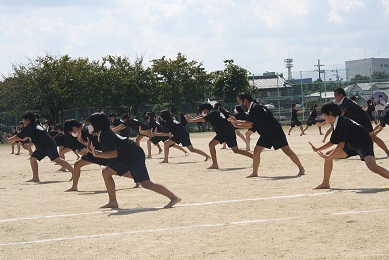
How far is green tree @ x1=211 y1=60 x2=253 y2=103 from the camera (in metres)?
50.9

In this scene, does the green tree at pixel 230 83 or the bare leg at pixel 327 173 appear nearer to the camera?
the bare leg at pixel 327 173

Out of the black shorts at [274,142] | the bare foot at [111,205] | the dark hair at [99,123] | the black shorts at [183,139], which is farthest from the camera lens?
the black shorts at [183,139]

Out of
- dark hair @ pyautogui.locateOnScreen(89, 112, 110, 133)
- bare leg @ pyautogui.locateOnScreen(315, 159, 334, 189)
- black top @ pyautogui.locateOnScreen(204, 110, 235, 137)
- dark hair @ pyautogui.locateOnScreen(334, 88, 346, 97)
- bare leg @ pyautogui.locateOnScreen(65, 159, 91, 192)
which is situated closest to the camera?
dark hair @ pyautogui.locateOnScreen(89, 112, 110, 133)

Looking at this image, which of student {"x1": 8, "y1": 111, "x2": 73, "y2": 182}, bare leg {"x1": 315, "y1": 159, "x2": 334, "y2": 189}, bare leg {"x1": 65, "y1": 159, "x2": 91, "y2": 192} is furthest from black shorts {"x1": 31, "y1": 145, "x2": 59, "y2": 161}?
bare leg {"x1": 315, "y1": 159, "x2": 334, "y2": 189}

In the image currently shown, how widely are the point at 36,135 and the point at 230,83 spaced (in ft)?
113

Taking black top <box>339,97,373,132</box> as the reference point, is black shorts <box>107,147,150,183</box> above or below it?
below

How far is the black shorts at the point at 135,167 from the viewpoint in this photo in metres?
11.1

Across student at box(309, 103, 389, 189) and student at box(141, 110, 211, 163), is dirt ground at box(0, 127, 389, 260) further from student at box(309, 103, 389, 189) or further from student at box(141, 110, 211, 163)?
student at box(141, 110, 211, 163)

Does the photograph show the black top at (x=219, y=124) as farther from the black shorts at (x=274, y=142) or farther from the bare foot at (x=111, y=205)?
the bare foot at (x=111, y=205)

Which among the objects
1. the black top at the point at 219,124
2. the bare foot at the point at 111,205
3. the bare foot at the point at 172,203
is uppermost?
the black top at the point at 219,124

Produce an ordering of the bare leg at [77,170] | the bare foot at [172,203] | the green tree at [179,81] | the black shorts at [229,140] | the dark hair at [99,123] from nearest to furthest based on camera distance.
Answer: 1. the dark hair at [99,123]
2. the bare foot at [172,203]
3. the bare leg at [77,170]
4. the black shorts at [229,140]
5. the green tree at [179,81]

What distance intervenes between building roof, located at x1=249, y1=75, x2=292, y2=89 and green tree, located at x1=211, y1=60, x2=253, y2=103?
2025 mm

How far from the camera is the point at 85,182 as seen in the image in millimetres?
16562

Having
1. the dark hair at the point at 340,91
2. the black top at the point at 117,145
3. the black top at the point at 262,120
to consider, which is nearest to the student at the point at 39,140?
the black top at the point at 262,120
